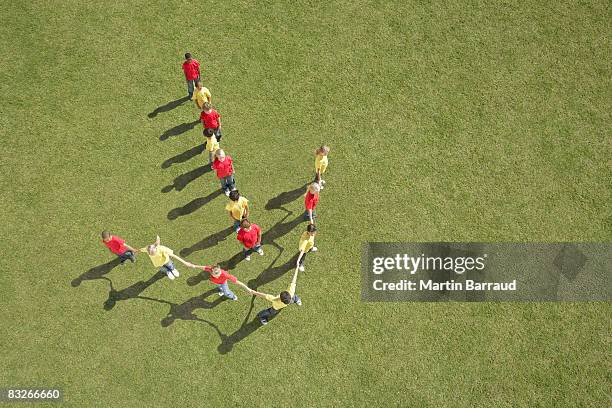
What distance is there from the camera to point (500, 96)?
1416 centimetres

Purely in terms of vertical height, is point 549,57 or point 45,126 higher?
point 549,57

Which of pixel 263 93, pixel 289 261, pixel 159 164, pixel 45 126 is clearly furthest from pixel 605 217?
pixel 45 126

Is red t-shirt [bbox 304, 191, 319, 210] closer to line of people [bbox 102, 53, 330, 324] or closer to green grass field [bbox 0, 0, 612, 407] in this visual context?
line of people [bbox 102, 53, 330, 324]

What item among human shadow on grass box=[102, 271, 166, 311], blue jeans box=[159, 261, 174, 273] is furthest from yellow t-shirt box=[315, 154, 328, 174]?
human shadow on grass box=[102, 271, 166, 311]

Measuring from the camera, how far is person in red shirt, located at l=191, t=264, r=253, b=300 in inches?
398

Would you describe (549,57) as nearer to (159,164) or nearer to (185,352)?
(159,164)

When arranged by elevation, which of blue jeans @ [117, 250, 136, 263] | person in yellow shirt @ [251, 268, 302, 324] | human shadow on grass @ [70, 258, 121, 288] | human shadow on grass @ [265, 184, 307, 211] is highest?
human shadow on grass @ [265, 184, 307, 211]

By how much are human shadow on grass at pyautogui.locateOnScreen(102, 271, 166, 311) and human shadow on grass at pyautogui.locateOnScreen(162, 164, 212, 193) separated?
2.49m

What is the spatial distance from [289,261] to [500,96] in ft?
27.3

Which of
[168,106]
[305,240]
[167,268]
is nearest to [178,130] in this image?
[168,106]

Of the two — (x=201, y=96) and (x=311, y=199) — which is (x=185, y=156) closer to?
(x=201, y=96)

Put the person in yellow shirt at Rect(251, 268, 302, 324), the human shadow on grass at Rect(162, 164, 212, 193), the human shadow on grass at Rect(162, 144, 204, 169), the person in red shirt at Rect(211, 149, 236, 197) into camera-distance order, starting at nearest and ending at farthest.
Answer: the person in yellow shirt at Rect(251, 268, 302, 324)
the person in red shirt at Rect(211, 149, 236, 197)
the human shadow on grass at Rect(162, 164, 212, 193)
the human shadow on grass at Rect(162, 144, 204, 169)

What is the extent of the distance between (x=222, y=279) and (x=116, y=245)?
2766 millimetres

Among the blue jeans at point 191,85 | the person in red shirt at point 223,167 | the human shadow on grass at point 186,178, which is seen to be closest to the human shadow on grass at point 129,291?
the human shadow on grass at point 186,178
